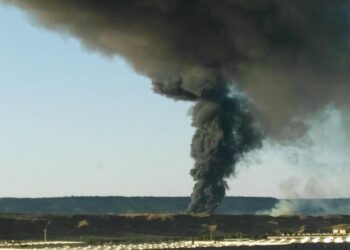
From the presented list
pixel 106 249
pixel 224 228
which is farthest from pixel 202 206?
pixel 106 249

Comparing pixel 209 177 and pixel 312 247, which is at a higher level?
pixel 209 177

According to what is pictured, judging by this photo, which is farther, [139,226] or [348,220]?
[348,220]

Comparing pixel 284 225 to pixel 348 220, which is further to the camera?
pixel 348 220

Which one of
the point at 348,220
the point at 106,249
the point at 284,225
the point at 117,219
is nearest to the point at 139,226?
the point at 117,219

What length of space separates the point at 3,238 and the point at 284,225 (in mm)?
59083

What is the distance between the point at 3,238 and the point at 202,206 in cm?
5188

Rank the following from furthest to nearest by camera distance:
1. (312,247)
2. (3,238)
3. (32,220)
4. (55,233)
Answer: (32,220)
(55,233)
(3,238)
(312,247)

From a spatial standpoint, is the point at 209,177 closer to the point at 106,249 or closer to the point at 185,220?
the point at 185,220

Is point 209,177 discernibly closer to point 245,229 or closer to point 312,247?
point 245,229

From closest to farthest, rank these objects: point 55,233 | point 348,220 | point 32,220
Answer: point 55,233, point 32,220, point 348,220

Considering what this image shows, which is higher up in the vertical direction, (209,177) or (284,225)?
(209,177)

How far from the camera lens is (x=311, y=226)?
168m

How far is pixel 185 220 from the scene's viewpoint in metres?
161

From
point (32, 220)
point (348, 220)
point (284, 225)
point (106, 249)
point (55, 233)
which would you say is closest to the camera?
point (106, 249)
